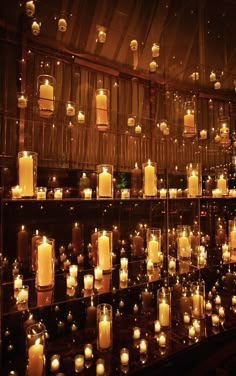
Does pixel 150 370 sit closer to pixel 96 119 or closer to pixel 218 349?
pixel 218 349

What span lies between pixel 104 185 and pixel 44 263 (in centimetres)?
40

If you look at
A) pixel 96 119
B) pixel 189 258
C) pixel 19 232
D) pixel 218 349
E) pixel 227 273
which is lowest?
pixel 218 349

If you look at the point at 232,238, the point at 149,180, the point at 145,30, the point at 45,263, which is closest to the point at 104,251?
the point at 45,263

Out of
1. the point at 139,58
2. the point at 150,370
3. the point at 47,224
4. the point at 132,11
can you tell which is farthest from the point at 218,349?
the point at 132,11

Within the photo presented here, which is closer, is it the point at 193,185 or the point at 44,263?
the point at 44,263

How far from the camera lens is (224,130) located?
1.80 m

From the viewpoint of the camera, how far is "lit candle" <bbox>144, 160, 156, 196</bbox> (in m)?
1.30

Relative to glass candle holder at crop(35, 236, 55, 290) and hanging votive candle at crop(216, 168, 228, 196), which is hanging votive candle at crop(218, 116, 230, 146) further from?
glass candle holder at crop(35, 236, 55, 290)

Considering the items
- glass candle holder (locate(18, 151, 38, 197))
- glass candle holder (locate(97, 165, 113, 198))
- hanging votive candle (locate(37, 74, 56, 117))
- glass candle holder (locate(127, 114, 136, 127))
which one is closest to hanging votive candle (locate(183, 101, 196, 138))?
glass candle holder (locate(127, 114, 136, 127))

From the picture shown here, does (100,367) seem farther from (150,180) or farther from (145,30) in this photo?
(145,30)

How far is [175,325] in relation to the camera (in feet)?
4.50

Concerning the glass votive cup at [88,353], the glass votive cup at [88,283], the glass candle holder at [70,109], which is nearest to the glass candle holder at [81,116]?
the glass candle holder at [70,109]

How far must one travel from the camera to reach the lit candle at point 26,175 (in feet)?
3.30

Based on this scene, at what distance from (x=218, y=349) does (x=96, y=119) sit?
48.4 inches
